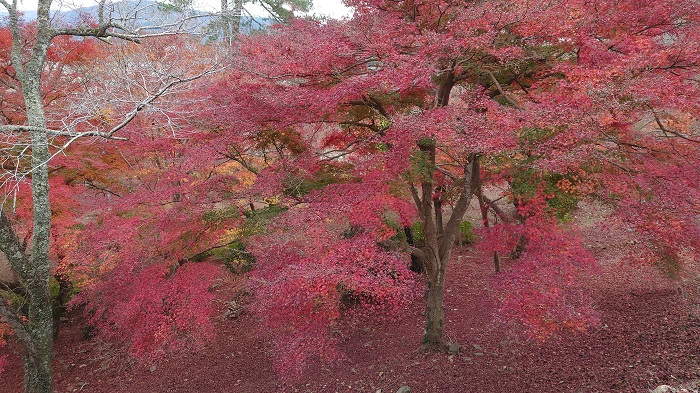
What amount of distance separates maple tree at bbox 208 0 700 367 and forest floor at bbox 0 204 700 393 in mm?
790

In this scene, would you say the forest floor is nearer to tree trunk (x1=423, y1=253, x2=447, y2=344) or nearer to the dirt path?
the dirt path

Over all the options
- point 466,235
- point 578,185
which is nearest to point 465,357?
point 578,185

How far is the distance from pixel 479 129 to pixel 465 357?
4.33 metres

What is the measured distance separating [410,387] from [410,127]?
4364 mm

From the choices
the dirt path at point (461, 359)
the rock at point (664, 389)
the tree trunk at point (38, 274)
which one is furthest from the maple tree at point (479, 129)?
the tree trunk at point (38, 274)

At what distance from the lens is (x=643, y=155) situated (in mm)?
7055

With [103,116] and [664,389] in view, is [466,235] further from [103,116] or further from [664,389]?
[103,116]

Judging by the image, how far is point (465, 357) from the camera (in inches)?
281

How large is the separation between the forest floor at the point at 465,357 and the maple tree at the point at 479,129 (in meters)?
0.79

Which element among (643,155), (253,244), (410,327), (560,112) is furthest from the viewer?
(410,327)

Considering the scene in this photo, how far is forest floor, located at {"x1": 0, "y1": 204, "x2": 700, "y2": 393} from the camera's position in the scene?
241 inches

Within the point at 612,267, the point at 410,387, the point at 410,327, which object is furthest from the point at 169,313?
the point at 612,267

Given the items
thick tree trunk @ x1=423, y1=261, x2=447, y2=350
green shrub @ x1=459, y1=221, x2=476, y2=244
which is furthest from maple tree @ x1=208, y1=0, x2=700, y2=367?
green shrub @ x1=459, y1=221, x2=476, y2=244

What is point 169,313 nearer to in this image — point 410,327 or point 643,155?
point 410,327
